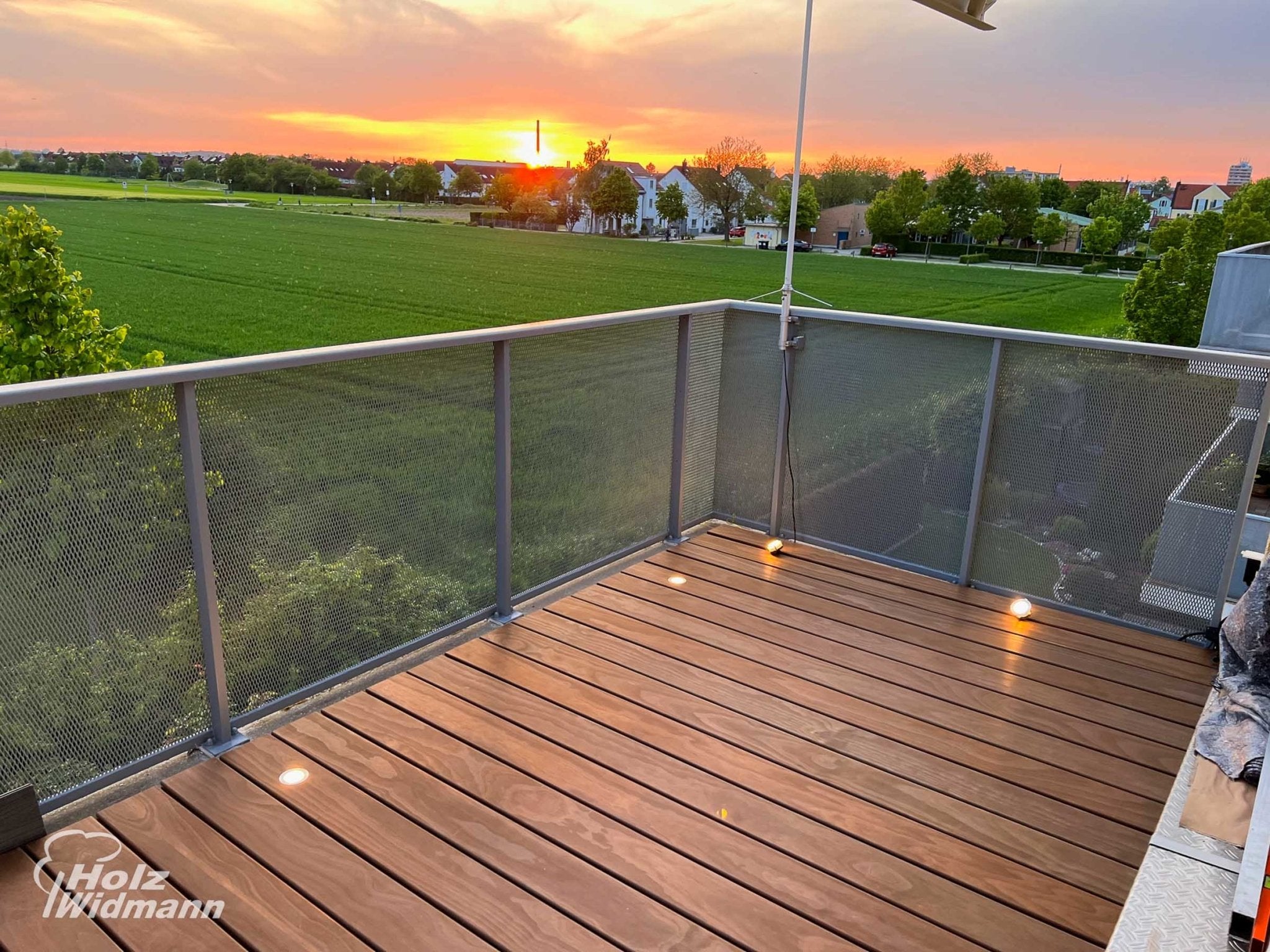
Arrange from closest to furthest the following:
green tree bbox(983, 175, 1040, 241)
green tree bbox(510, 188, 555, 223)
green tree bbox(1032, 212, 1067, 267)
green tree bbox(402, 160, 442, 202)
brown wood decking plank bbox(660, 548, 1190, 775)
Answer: brown wood decking plank bbox(660, 548, 1190, 775) < green tree bbox(402, 160, 442, 202) < green tree bbox(510, 188, 555, 223) < green tree bbox(1032, 212, 1067, 267) < green tree bbox(983, 175, 1040, 241)

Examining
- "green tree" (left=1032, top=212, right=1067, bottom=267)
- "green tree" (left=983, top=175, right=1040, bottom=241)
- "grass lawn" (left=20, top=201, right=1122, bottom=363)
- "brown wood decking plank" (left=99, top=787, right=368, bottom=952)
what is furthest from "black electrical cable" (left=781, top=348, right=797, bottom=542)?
"green tree" (left=983, top=175, right=1040, bottom=241)

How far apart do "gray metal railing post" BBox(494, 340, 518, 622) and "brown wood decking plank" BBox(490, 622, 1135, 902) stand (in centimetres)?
11

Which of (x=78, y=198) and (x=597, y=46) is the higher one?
(x=597, y=46)

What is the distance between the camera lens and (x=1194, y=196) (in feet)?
132

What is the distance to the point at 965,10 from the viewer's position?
2918mm

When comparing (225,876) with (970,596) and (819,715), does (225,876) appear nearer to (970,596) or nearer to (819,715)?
(819,715)

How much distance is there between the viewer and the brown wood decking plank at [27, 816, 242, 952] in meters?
1.50

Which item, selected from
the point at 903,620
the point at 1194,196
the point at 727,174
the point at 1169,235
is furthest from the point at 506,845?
the point at 727,174

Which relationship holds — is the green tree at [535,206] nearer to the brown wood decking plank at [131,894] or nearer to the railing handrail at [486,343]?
the railing handrail at [486,343]

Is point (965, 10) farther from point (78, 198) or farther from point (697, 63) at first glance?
point (697, 63)

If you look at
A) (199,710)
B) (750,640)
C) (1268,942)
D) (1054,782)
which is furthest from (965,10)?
(199,710)

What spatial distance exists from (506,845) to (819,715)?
94 cm

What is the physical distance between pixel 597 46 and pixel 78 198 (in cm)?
2345

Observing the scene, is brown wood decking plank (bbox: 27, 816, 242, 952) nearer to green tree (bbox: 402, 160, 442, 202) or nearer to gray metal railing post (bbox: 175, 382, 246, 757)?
gray metal railing post (bbox: 175, 382, 246, 757)
